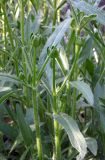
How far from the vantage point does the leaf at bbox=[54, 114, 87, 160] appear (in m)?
0.77

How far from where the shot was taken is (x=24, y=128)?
3.08 feet

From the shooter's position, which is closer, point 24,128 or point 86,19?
point 86,19

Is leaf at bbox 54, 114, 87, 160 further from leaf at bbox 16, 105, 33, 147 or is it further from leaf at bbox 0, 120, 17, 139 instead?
leaf at bbox 0, 120, 17, 139

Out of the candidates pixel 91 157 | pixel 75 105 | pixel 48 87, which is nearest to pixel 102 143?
pixel 91 157

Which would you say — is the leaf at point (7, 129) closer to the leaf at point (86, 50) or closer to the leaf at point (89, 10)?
the leaf at point (86, 50)

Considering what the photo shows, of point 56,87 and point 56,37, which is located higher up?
point 56,37

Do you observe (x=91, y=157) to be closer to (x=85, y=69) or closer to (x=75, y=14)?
(x=85, y=69)

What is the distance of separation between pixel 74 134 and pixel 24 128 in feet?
0.63

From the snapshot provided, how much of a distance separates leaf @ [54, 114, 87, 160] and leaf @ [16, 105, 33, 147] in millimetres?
130

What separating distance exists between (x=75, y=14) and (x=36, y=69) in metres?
0.15

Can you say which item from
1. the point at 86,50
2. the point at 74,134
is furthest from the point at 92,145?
the point at 86,50

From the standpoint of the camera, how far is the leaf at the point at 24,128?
92 centimetres

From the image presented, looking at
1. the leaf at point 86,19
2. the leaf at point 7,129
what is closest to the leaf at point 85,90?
the leaf at point 86,19

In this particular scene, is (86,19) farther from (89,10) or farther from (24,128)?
(24,128)
